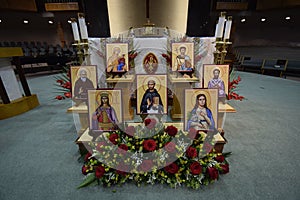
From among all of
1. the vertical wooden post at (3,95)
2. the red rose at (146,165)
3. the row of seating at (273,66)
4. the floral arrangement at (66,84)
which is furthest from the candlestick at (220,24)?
the row of seating at (273,66)

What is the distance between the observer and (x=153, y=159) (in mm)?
1069

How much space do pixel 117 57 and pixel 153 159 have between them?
1.26m

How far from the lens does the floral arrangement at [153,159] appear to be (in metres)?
1.05

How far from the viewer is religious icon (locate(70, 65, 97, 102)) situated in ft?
5.17

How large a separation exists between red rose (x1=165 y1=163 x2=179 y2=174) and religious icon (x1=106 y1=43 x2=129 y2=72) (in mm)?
1215

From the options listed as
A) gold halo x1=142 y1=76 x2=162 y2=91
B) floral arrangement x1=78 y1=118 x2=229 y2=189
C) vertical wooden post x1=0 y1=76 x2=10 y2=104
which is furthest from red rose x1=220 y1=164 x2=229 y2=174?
vertical wooden post x1=0 y1=76 x2=10 y2=104

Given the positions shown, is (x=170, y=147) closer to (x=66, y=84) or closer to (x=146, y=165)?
(x=146, y=165)

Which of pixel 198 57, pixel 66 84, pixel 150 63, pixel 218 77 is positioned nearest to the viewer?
pixel 218 77

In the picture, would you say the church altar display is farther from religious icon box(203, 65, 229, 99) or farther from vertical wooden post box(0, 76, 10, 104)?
vertical wooden post box(0, 76, 10, 104)

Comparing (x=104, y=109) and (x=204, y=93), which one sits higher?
(x=204, y=93)

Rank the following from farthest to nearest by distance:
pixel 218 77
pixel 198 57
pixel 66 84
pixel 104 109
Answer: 1. pixel 198 57
2. pixel 66 84
3. pixel 218 77
4. pixel 104 109

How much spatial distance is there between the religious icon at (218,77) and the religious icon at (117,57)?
896 millimetres

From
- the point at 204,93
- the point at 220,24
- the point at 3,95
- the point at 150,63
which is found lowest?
the point at 3,95

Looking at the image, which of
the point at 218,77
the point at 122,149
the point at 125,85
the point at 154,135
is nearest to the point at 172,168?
the point at 154,135
